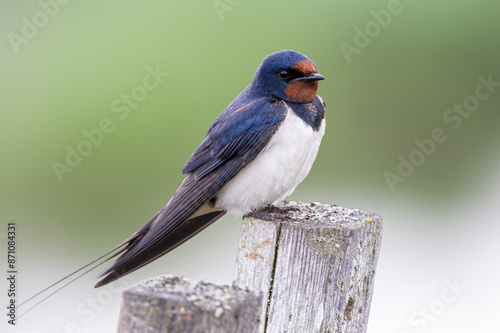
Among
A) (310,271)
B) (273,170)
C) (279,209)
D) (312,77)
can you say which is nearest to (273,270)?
(310,271)

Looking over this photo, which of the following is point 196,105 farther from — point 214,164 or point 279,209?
point 279,209

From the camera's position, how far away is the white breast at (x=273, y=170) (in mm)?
3648

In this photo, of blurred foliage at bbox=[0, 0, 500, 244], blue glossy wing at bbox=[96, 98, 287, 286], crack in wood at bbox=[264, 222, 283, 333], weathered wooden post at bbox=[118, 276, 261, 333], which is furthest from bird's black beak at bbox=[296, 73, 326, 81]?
blurred foliage at bbox=[0, 0, 500, 244]

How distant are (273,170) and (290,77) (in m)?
0.53

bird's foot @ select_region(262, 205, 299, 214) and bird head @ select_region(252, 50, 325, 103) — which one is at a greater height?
bird head @ select_region(252, 50, 325, 103)

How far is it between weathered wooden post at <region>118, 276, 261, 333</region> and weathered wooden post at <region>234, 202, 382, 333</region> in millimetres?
810

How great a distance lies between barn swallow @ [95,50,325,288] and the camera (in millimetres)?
3623

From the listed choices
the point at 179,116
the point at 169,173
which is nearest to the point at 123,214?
the point at 169,173

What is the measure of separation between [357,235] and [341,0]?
5.11 metres

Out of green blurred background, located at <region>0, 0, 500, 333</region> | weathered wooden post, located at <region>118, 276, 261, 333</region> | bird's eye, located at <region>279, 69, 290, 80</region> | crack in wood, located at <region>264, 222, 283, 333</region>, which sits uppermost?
green blurred background, located at <region>0, 0, 500, 333</region>

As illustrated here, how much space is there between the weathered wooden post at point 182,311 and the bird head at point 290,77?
217cm

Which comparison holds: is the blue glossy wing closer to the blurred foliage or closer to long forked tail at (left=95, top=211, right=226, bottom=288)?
long forked tail at (left=95, top=211, right=226, bottom=288)

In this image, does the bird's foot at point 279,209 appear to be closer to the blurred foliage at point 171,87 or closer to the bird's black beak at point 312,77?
the bird's black beak at point 312,77

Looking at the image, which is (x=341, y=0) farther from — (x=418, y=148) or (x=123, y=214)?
(x=123, y=214)
